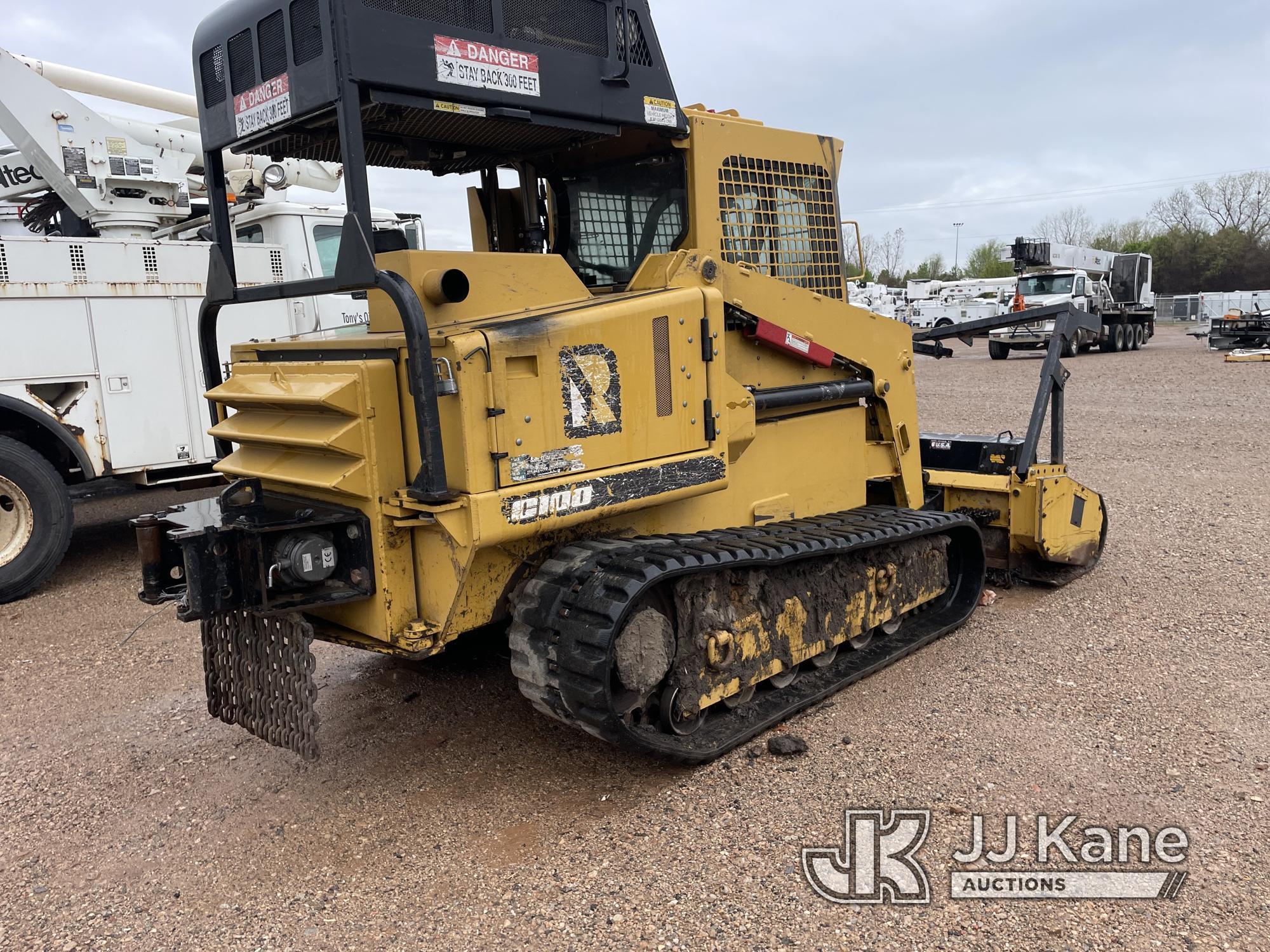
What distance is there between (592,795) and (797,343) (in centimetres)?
236

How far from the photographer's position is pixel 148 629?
6172 mm

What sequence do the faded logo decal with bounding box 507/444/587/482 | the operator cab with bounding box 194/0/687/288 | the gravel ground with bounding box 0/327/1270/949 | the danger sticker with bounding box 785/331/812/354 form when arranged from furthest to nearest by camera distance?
the danger sticker with bounding box 785/331/812/354 < the faded logo decal with bounding box 507/444/587/482 < the operator cab with bounding box 194/0/687/288 < the gravel ground with bounding box 0/327/1270/949

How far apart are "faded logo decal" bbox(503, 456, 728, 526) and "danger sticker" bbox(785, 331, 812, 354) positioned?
888 millimetres

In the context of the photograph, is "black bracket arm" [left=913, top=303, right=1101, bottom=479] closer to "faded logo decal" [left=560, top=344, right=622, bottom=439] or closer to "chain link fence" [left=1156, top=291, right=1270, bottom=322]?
"faded logo decal" [left=560, top=344, right=622, bottom=439]

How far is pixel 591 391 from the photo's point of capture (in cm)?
361

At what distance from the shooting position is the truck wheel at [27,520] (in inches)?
266

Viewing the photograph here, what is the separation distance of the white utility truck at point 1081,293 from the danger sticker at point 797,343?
22.8 metres

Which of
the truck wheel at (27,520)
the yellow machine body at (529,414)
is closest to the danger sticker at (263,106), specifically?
the yellow machine body at (529,414)

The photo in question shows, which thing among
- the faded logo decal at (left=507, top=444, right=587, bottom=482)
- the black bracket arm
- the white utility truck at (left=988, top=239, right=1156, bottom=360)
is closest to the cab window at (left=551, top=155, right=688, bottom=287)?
the faded logo decal at (left=507, top=444, right=587, bottom=482)

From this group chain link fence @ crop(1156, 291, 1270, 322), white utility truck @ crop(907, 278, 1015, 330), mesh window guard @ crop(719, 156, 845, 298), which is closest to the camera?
mesh window guard @ crop(719, 156, 845, 298)

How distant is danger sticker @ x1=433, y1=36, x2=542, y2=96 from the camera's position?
3266 mm

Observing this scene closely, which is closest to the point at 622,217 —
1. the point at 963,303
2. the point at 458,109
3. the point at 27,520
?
the point at 458,109

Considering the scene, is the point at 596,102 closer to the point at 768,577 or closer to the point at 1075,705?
the point at 768,577

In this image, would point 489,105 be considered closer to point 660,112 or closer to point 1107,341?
point 660,112
